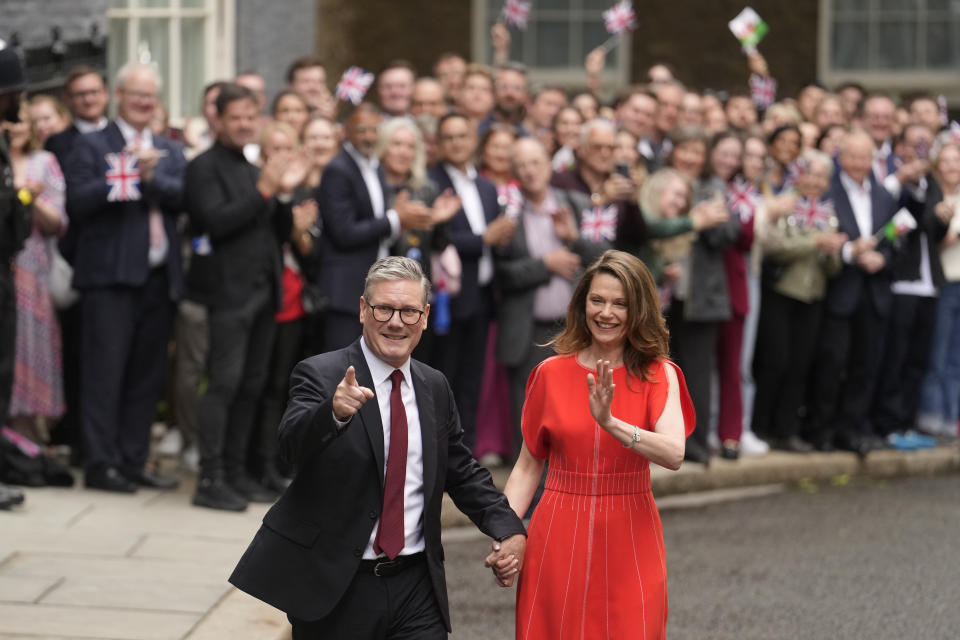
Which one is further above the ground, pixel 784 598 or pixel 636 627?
pixel 636 627

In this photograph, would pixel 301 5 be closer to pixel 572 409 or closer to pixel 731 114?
pixel 731 114

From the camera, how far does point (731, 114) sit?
1305cm

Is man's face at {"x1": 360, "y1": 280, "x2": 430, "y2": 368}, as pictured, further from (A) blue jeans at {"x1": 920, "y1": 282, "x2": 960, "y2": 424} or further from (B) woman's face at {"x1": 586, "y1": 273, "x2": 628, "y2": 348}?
(A) blue jeans at {"x1": 920, "y1": 282, "x2": 960, "y2": 424}

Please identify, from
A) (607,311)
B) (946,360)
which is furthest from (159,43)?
(607,311)

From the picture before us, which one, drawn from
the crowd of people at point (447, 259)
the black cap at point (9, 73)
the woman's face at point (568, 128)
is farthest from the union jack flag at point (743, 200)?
the black cap at point (9, 73)

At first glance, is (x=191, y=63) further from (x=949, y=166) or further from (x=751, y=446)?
(x=949, y=166)

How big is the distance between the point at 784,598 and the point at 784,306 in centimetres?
369

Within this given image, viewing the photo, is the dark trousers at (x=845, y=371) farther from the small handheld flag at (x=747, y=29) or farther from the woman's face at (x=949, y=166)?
the small handheld flag at (x=747, y=29)

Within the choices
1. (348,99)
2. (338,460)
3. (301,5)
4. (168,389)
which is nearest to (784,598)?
(338,460)

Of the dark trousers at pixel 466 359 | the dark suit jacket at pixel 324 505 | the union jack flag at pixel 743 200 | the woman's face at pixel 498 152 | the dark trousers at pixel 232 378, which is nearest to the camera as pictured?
the dark suit jacket at pixel 324 505

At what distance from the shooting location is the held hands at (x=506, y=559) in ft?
15.8

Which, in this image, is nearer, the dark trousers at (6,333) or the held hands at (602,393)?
the held hands at (602,393)

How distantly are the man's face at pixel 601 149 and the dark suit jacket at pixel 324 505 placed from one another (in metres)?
5.32

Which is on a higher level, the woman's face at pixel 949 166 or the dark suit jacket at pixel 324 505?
the woman's face at pixel 949 166
